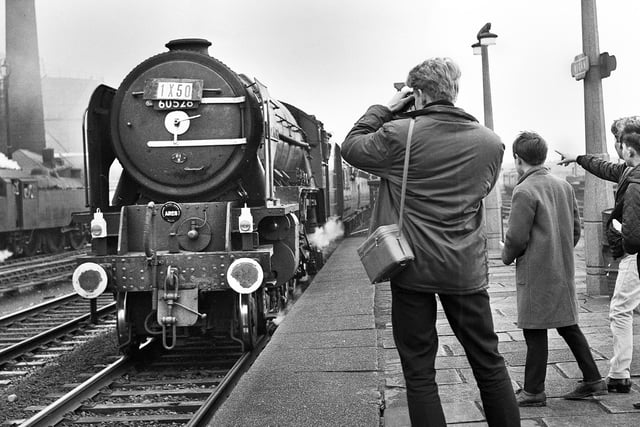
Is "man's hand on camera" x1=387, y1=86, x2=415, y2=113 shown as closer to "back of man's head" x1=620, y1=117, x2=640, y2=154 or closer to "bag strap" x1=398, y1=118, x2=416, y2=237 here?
"bag strap" x1=398, y1=118, x2=416, y2=237

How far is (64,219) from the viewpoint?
21734mm

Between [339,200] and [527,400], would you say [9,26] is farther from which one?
[527,400]

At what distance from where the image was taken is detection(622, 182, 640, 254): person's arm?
12.8 ft

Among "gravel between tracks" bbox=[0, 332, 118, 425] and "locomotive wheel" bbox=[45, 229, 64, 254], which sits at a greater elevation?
"locomotive wheel" bbox=[45, 229, 64, 254]

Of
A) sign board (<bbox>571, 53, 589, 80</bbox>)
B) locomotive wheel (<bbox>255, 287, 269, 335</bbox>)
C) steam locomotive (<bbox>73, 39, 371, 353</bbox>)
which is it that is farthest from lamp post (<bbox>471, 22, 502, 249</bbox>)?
locomotive wheel (<bbox>255, 287, 269, 335</bbox>)

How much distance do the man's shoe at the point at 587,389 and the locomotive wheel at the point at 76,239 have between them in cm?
2056

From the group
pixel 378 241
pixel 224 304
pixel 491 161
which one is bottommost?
pixel 224 304

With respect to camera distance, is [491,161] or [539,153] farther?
[539,153]

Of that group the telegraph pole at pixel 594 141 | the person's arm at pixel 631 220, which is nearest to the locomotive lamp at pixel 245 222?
the person's arm at pixel 631 220

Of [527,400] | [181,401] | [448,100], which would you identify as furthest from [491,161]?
[181,401]

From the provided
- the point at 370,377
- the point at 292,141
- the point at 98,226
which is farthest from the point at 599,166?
the point at 292,141

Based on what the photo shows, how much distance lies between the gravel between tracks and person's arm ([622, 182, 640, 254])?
13.5ft

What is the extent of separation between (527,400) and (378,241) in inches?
67.8

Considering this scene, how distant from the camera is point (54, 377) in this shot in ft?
20.4
